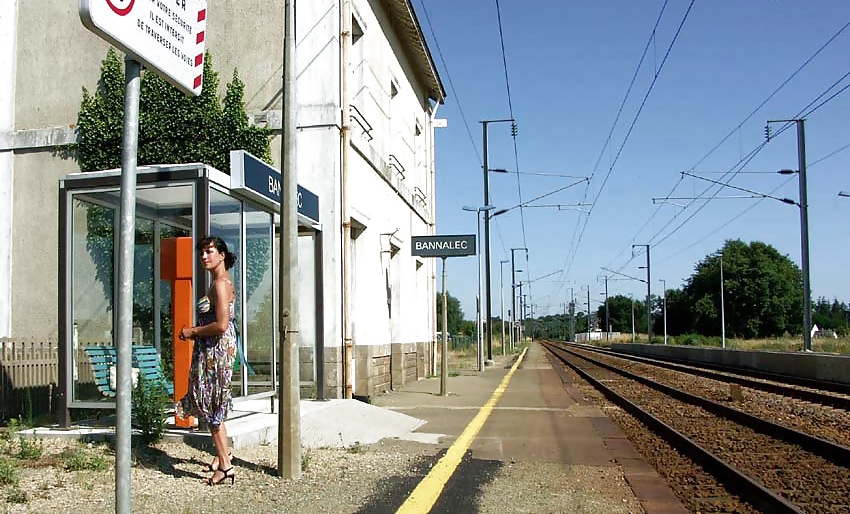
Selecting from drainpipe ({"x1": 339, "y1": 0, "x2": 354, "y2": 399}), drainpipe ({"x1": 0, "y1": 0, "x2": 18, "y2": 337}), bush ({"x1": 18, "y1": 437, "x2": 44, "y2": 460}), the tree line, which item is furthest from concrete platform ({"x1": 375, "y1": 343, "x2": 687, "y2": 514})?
the tree line

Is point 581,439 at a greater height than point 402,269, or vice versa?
point 402,269

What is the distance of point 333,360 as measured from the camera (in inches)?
499

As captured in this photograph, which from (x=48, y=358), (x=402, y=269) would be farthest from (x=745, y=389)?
(x=48, y=358)

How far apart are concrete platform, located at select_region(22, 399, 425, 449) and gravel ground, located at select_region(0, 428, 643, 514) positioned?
14 cm

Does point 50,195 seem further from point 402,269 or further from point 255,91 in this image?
point 402,269

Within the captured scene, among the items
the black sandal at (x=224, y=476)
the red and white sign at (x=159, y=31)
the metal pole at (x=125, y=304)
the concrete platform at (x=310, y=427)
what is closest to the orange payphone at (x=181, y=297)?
the concrete platform at (x=310, y=427)

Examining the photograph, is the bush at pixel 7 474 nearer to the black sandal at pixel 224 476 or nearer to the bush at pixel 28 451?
the bush at pixel 28 451

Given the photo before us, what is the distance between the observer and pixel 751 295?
10119 centimetres

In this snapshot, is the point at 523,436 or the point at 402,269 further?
the point at 402,269

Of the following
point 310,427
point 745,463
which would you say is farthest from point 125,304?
point 745,463

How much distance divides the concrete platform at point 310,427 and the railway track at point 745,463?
3.31m

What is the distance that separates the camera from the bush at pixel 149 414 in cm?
716

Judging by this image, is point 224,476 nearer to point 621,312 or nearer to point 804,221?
point 804,221

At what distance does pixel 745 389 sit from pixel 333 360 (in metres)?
12.1
